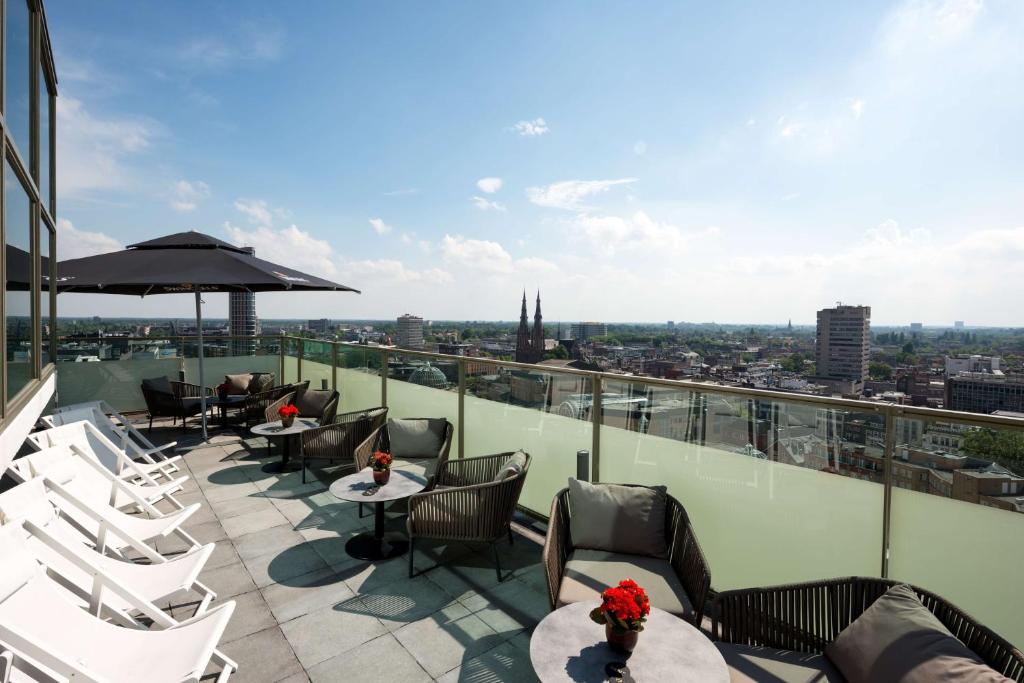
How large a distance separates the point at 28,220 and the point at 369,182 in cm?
1398

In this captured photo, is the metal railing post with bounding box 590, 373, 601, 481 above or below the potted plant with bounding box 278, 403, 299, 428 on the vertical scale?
above

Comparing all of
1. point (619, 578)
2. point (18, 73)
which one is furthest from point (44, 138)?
point (619, 578)

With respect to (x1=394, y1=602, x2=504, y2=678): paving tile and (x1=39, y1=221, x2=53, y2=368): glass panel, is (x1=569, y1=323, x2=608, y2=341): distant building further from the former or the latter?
(x1=394, y1=602, x2=504, y2=678): paving tile

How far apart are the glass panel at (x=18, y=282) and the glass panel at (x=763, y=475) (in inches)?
170

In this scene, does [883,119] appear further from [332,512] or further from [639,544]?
[332,512]

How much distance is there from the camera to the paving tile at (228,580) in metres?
3.51

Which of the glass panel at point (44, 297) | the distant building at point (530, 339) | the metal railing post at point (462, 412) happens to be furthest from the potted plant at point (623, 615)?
the distant building at point (530, 339)

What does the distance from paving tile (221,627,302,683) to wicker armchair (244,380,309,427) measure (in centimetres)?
563

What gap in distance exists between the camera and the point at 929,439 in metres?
2.41

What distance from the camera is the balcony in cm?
229

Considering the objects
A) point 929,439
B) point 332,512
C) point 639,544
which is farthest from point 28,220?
point 929,439

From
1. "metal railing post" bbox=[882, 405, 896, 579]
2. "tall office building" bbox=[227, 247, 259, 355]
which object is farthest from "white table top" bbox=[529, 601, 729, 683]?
"tall office building" bbox=[227, 247, 259, 355]

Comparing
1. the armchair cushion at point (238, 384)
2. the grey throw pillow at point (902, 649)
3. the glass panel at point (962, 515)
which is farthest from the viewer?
the armchair cushion at point (238, 384)

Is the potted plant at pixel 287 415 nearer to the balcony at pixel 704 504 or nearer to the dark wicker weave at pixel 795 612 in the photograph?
the balcony at pixel 704 504
